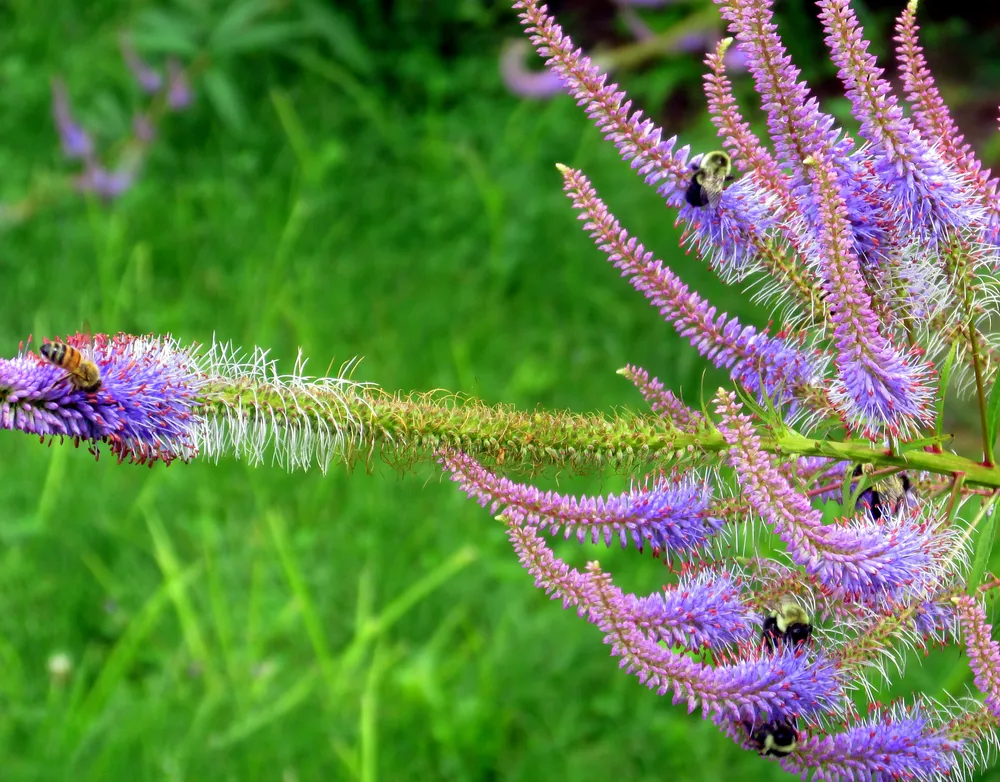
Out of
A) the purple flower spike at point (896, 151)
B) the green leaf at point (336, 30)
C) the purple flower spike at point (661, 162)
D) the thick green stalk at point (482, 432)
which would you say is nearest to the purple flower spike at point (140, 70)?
the green leaf at point (336, 30)

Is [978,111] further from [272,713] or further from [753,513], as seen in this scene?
[753,513]

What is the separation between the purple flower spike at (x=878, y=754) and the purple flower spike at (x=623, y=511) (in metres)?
0.25

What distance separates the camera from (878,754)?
129cm

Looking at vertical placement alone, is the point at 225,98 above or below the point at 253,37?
below

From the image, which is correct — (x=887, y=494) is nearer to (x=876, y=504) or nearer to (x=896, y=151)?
(x=876, y=504)

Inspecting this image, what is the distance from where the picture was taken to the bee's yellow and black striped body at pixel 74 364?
3.85ft

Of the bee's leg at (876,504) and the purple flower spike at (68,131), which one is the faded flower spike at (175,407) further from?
the purple flower spike at (68,131)

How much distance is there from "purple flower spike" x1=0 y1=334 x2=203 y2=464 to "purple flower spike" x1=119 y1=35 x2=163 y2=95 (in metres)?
4.10

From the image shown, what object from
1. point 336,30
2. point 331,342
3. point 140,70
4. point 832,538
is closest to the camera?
point 832,538

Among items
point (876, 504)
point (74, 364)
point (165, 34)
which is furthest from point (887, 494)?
point (165, 34)

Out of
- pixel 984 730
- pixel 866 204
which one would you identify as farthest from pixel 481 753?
pixel 866 204

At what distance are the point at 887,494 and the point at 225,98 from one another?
415 cm

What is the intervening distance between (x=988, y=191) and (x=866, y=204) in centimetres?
14

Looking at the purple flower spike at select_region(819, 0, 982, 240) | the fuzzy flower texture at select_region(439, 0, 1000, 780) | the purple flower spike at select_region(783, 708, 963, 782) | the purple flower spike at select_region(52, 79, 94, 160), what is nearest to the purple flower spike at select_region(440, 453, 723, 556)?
the fuzzy flower texture at select_region(439, 0, 1000, 780)
